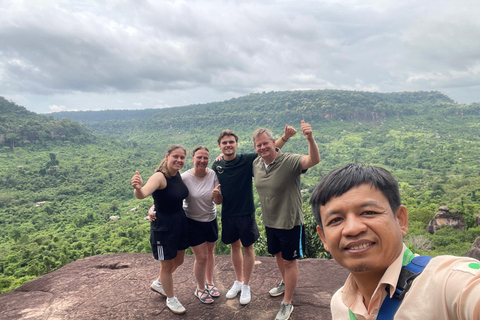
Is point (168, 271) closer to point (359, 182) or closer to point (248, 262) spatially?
point (248, 262)

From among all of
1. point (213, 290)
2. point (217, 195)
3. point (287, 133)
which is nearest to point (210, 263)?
point (213, 290)

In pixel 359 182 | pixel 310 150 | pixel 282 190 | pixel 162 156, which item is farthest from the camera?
pixel 162 156

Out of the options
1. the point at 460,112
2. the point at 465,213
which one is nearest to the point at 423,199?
the point at 465,213

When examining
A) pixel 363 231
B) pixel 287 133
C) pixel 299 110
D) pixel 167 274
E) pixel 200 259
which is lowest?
pixel 167 274

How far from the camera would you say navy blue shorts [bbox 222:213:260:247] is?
351cm

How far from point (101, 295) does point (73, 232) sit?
124 ft

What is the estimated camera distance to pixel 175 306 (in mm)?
3598

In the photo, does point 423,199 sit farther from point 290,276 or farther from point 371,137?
point 371,137

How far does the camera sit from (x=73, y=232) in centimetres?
3575

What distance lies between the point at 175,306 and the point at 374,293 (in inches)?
129

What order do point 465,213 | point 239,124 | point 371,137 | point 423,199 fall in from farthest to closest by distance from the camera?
point 239,124
point 371,137
point 423,199
point 465,213

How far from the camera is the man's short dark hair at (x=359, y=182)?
109 cm

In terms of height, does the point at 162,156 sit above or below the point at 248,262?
below

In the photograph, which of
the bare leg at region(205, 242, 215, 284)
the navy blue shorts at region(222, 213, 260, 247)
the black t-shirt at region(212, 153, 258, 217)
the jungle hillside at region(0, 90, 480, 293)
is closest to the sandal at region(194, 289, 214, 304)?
the bare leg at region(205, 242, 215, 284)
